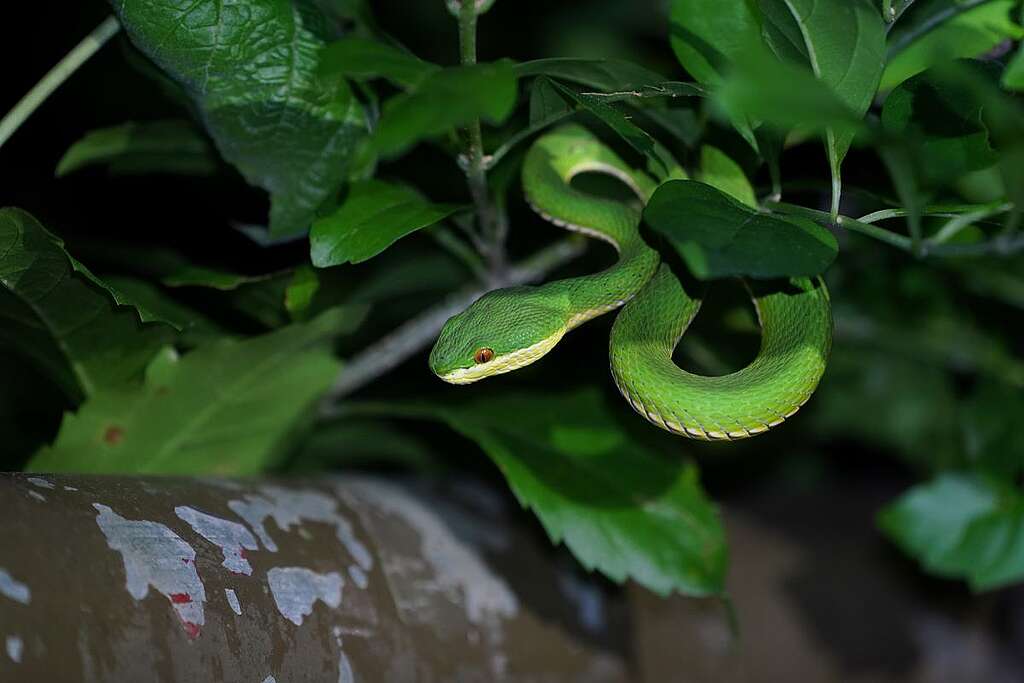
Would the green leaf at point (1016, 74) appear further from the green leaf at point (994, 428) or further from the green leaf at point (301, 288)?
the green leaf at point (994, 428)

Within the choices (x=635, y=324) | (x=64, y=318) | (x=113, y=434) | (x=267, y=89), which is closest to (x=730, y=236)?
(x=635, y=324)

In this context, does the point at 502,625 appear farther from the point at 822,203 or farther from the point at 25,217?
the point at 822,203

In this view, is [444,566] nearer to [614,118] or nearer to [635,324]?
[635,324]

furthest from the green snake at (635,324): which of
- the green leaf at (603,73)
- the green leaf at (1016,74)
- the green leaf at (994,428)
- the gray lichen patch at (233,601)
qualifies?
the green leaf at (994,428)

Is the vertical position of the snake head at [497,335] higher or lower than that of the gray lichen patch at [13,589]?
lower

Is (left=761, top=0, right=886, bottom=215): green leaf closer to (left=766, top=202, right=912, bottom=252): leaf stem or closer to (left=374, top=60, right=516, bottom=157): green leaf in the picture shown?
(left=766, top=202, right=912, bottom=252): leaf stem
